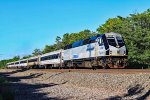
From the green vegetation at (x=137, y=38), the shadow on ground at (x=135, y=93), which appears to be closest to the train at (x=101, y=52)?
the green vegetation at (x=137, y=38)

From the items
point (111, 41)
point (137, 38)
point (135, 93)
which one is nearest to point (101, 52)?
point (111, 41)

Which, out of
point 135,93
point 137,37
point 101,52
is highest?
point 137,37

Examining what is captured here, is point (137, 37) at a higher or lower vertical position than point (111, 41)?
Answer: higher

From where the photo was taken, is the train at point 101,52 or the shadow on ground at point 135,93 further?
the train at point 101,52

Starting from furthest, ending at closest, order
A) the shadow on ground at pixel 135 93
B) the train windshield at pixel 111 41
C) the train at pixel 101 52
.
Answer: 1. the train windshield at pixel 111 41
2. the train at pixel 101 52
3. the shadow on ground at pixel 135 93

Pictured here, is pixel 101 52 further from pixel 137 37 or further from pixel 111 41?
pixel 137 37

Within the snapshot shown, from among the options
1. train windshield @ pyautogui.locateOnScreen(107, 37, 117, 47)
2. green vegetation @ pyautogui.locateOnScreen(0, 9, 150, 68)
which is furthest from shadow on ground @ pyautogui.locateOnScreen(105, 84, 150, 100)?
green vegetation @ pyautogui.locateOnScreen(0, 9, 150, 68)

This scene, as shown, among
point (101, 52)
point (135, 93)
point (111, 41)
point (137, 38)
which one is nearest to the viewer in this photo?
point (135, 93)

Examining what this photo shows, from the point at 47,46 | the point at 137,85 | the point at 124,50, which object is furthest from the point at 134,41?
the point at 47,46

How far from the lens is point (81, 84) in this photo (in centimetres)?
2677

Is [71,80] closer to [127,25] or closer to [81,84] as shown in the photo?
[81,84]

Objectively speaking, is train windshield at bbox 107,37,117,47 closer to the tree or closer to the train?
the train

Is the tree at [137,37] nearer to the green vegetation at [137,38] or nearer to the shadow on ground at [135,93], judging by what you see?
the green vegetation at [137,38]

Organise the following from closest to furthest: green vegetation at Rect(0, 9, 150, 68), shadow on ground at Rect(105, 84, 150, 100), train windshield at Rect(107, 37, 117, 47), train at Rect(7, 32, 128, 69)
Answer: shadow on ground at Rect(105, 84, 150, 100)
train at Rect(7, 32, 128, 69)
train windshield at Rect(107, 37, 117, 47)
green vegetation at Rect(0, 9, 150, 68)
